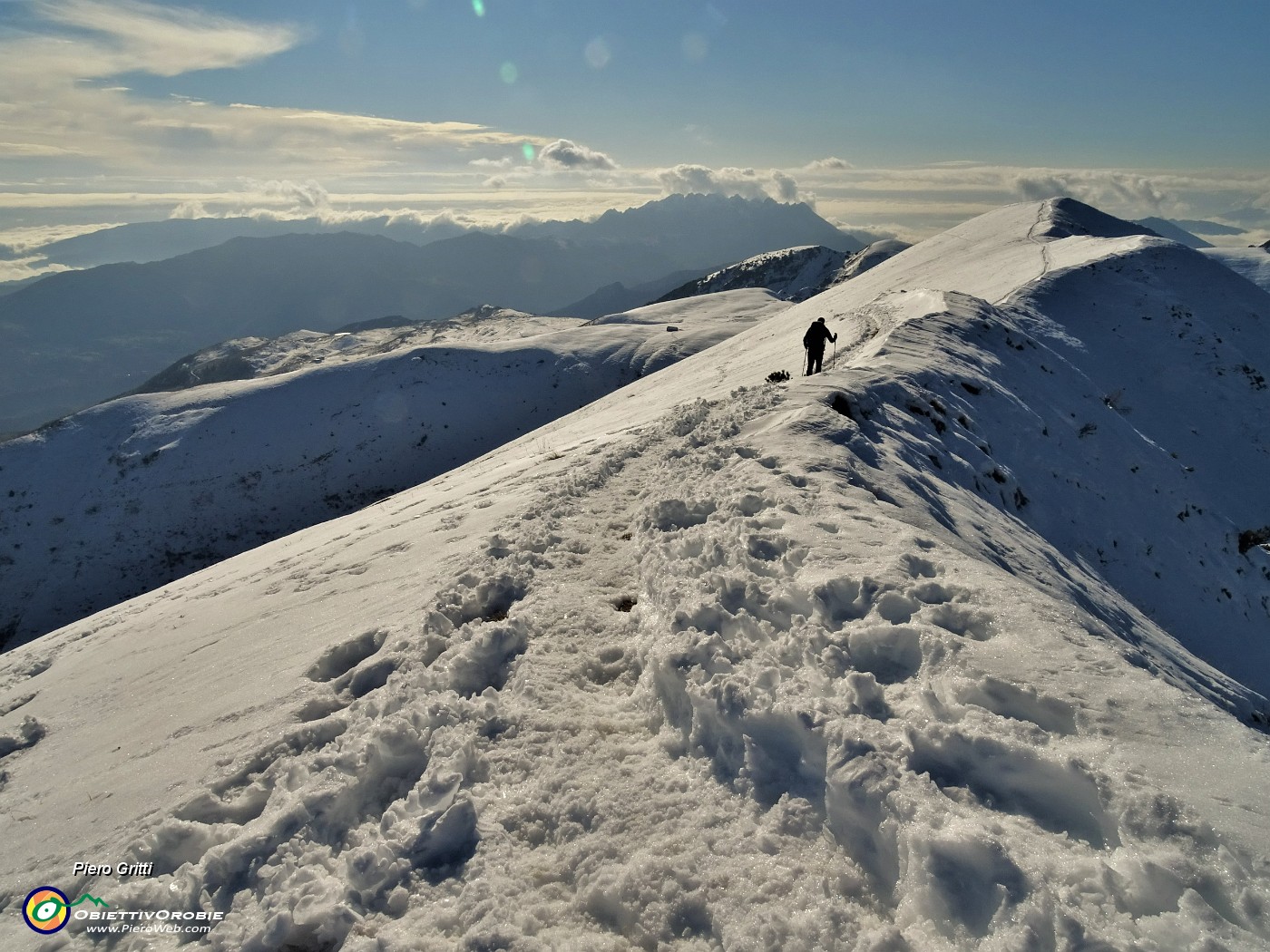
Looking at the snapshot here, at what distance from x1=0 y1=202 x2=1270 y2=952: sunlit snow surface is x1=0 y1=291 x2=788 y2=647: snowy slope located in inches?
1143

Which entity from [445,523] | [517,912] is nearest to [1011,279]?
[445,523]

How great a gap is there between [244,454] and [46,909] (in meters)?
46.7

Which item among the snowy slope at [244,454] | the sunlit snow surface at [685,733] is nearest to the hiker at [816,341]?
the sunlit snow surface at [685,733]

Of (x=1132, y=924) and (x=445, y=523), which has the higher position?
(x=1132, y=924)

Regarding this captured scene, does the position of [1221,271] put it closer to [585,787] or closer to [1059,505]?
[1059,505]

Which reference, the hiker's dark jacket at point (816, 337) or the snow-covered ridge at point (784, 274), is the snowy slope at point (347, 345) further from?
the hiker's dark jacket at point (816, 337)

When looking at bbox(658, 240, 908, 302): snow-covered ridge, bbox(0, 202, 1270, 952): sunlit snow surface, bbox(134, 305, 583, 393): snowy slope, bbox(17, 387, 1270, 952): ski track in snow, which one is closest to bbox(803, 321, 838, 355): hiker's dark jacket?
bbox(0, 202, 1270, 952): sunlit snow surface

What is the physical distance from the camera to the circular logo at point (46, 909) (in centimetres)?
616

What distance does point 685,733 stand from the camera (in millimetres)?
6957

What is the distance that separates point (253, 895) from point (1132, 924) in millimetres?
6898

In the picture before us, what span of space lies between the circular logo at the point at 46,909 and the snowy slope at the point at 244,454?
1540 inches

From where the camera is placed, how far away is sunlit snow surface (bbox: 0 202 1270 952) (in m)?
5.03

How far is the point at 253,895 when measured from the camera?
5.68 m

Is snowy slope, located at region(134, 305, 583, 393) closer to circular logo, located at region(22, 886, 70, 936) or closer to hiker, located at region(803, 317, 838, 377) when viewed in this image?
hiker, located at region(803, 317, 838, 377)
